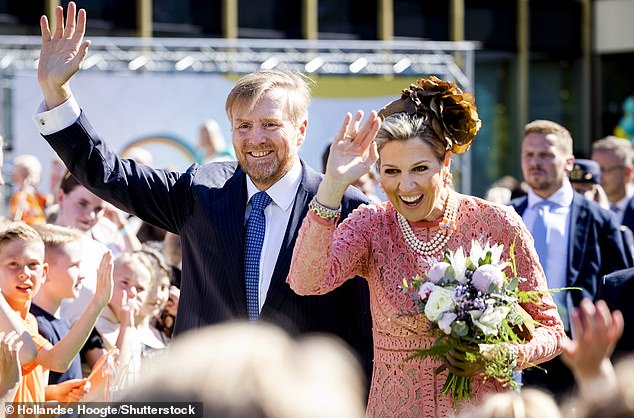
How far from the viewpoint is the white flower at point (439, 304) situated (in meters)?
3.61

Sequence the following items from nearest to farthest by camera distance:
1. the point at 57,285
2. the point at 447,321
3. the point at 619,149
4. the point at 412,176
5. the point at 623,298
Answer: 1. the point at 447,321
2. the point at 412,176
3. the point at 623,298
4. the point at 57,285
5. the point at 619,149

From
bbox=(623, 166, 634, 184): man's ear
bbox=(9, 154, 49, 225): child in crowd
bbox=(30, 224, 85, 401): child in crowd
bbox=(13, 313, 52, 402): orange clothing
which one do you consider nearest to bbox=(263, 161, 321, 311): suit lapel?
bbox=(13, 313, 52, 402): orange clothing

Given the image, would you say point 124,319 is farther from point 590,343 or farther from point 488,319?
point 590,343

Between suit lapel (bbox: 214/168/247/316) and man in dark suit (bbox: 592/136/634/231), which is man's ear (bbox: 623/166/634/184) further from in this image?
suit lapel (bbox: 214/168/247/316)

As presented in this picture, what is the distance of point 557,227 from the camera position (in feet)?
24.1

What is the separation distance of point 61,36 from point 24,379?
1.57 meters

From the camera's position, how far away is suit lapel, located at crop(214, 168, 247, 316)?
4.20 metres

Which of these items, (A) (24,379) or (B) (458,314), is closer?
(B) (458,314)

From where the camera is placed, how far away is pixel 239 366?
1519 millimetres

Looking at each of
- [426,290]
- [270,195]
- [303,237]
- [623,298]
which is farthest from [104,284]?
[623,298]

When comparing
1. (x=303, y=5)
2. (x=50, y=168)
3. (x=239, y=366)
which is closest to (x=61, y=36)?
(x=239, y=366)

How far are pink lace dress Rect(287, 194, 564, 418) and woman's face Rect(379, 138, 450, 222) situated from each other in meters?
0.11

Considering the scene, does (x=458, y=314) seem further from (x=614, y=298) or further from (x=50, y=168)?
(x=50, y=168)

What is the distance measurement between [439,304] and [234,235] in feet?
3.17
